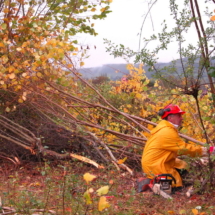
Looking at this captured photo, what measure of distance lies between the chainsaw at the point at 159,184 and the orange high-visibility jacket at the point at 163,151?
9 cm

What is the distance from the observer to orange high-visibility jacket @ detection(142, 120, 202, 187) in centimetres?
458

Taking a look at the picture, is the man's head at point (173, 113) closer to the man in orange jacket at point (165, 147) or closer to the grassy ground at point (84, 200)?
the man in orange jacket at point (165, 147)

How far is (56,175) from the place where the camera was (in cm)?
517

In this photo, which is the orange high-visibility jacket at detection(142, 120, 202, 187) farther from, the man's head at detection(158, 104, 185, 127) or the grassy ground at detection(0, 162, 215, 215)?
the grassy ground at detection(0, 162, 215, 215)

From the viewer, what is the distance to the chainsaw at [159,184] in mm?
4377

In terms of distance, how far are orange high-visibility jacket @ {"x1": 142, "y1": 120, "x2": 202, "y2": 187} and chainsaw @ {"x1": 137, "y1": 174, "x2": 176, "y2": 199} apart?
86 mm

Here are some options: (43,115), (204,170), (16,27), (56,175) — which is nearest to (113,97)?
(43,115)

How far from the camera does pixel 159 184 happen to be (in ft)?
14.5

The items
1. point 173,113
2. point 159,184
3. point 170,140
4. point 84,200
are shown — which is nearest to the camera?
point 84,200

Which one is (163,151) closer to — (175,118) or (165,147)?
(165,147)

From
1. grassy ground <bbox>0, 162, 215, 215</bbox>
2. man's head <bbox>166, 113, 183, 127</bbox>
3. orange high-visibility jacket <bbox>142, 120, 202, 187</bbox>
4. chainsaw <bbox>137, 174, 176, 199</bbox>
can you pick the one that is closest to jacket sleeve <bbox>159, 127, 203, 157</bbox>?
orange high-visibility jacket <bbox>142, 120, 202, 187</bbox>

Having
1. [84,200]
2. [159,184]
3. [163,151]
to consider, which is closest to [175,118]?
[163,151]

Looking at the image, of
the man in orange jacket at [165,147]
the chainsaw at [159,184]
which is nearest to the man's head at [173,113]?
the man in orange jacket at [165,147]

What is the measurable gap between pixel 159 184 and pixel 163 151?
46cm
